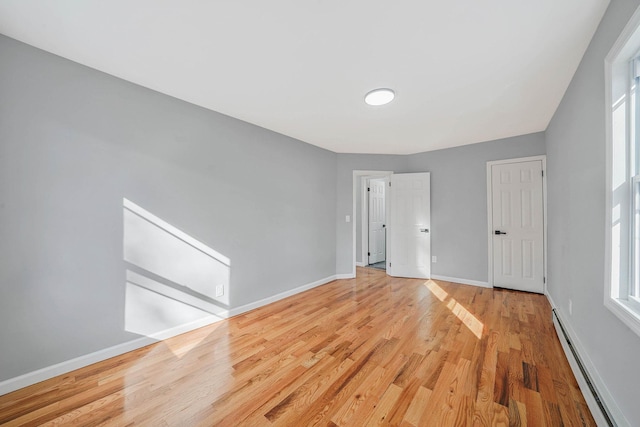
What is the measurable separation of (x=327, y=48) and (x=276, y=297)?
116 inches

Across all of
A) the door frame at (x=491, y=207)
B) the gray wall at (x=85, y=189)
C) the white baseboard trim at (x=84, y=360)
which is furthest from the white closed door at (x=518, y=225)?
the white baseboard trim at (x=84, y=360)

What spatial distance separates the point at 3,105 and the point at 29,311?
1404 mm

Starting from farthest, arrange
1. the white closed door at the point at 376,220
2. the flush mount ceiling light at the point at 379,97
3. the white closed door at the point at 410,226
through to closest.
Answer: the white closed door at the point at 376,220 < the white closed door at the point at 410,226 < the flush mount ceiling light at the point at 379,97

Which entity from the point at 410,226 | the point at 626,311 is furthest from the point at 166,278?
the point at 410,226

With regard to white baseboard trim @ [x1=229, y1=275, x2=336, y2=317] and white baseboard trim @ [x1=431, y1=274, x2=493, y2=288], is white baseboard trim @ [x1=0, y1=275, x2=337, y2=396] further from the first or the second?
white baseboard trim @ [x1=431, y1=274, x2=493, y2=288]

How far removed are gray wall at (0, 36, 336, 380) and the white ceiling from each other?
0.23m

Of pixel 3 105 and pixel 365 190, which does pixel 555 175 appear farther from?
pixel 3 105

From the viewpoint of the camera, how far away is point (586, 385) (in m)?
1.56

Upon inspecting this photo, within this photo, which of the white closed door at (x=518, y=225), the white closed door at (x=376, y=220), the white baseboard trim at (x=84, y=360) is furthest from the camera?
the white closed door at (x=376, y=220)

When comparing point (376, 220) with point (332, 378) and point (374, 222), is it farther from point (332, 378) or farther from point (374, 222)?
point (332, 378)

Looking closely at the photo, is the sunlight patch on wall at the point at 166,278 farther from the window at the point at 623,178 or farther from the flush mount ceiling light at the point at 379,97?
the window at the point at 623,178

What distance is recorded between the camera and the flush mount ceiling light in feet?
7.42

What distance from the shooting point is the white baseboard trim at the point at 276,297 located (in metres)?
2.91

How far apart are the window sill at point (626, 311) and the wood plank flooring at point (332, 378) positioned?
675 mm
